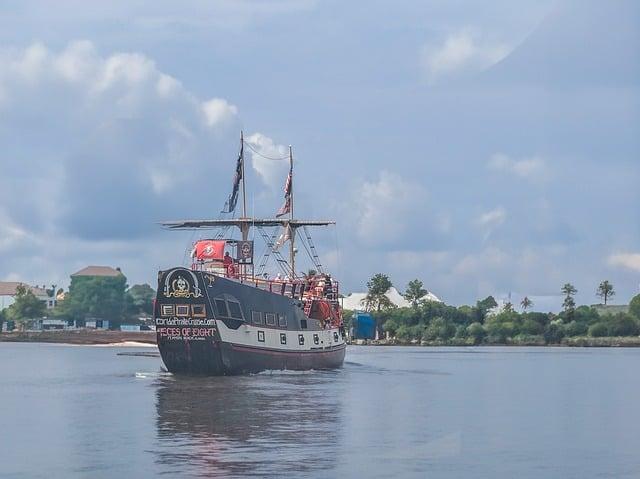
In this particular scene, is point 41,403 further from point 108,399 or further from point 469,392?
point 469,392

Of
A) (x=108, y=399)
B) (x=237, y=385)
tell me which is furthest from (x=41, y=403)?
(x=237, y=385)

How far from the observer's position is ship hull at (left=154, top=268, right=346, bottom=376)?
8181cm

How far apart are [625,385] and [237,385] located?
30.9 metres

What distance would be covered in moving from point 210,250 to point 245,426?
132 feet

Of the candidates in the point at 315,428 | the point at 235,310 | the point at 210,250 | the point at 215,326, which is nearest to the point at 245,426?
the point at 315,428

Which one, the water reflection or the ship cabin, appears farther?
the ship cabin

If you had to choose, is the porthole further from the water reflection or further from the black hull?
the water reflection

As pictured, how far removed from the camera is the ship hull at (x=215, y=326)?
3221 inches

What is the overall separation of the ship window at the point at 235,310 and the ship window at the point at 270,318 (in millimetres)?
4203

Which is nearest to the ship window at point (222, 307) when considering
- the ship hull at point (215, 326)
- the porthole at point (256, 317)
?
the ship hull at point (215, 326)

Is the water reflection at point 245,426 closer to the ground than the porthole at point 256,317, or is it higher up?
closer to the ground

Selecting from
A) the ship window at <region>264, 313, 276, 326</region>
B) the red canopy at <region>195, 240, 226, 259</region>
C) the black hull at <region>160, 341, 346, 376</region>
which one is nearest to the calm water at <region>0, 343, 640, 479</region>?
the black hull at <region>160, 341, 346, 376</region>

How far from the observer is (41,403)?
70.4 meters

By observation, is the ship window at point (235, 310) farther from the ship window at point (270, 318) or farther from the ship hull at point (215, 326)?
the ship window at point (270, 318)
